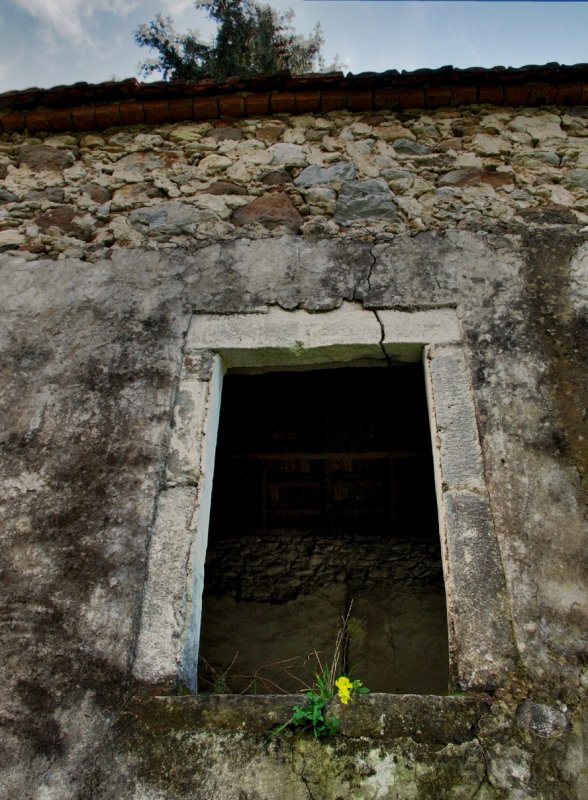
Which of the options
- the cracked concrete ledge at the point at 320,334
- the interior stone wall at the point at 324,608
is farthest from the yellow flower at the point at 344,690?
the interior stone wall at the point at 324,608

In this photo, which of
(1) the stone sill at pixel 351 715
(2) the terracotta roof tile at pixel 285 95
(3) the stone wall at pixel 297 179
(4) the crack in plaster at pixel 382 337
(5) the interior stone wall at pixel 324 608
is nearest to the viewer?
(1) the stone sill at pixel 351 715

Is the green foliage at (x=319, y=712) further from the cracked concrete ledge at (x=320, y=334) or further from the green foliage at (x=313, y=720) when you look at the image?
the cracked concrete ledge at (x=320, y=334)

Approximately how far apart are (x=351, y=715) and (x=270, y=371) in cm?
172

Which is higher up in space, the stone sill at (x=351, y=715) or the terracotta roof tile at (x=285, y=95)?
the terracotta roof tile at (x=285, y=95)

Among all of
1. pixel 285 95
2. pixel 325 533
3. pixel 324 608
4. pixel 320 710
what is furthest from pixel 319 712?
pixel 325 533

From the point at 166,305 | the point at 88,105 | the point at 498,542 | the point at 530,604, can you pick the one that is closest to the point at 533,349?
the point at 498,542

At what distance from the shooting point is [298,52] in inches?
301

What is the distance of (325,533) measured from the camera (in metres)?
6.53

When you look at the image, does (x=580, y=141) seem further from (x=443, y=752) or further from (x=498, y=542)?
(x=443, y=752)

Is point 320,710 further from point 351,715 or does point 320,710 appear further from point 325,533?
point 325,533

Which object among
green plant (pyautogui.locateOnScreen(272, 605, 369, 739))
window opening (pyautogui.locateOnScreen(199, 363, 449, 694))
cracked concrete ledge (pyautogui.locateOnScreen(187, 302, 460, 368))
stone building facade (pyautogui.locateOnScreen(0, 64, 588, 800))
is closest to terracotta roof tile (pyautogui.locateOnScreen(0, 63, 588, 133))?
stone building facade (pyautogui.locateOnScreen(0, 64, 588, 800))

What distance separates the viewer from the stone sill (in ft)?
7.00

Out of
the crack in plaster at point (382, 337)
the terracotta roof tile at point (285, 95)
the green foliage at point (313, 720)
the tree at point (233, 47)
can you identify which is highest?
the tree at point (233, 47)

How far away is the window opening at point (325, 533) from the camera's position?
5395 millimetres
